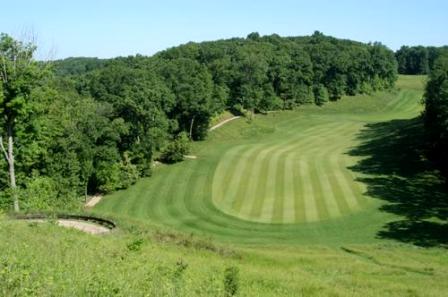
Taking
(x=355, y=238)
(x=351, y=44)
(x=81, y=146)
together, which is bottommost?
(x=355, y=238)

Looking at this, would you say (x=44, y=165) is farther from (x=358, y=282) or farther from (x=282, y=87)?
(x=282, y=87)

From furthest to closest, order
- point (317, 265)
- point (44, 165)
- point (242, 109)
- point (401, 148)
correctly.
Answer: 1. point (242, 109)
2. point (401, 148)
3. point (44, 165)
4. point (317, 265)

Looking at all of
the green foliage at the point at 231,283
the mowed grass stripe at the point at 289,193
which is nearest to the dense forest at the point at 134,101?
the mowed grass stripe at the point at 289,193

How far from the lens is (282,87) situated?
327ft

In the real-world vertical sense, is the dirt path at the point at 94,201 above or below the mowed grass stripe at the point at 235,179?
below

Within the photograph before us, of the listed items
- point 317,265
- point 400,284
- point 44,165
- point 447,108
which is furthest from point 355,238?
point 44,165

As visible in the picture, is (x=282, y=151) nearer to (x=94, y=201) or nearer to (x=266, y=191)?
(x=266, y=191)

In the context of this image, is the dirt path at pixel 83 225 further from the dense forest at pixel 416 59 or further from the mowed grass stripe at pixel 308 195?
the dense forest at pixel 416 59

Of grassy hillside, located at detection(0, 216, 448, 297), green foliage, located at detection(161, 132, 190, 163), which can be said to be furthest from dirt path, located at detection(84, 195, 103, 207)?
grassy hillside, located at detection(0, 216, 448, 297)

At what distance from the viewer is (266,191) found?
167 feet

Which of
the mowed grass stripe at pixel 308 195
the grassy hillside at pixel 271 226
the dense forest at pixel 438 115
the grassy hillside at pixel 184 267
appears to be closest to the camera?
the grassy hillside at pixel 184 267

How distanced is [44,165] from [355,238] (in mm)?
29716

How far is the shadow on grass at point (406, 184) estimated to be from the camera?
3722 centimetres

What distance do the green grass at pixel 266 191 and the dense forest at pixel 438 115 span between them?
29.9 feet
